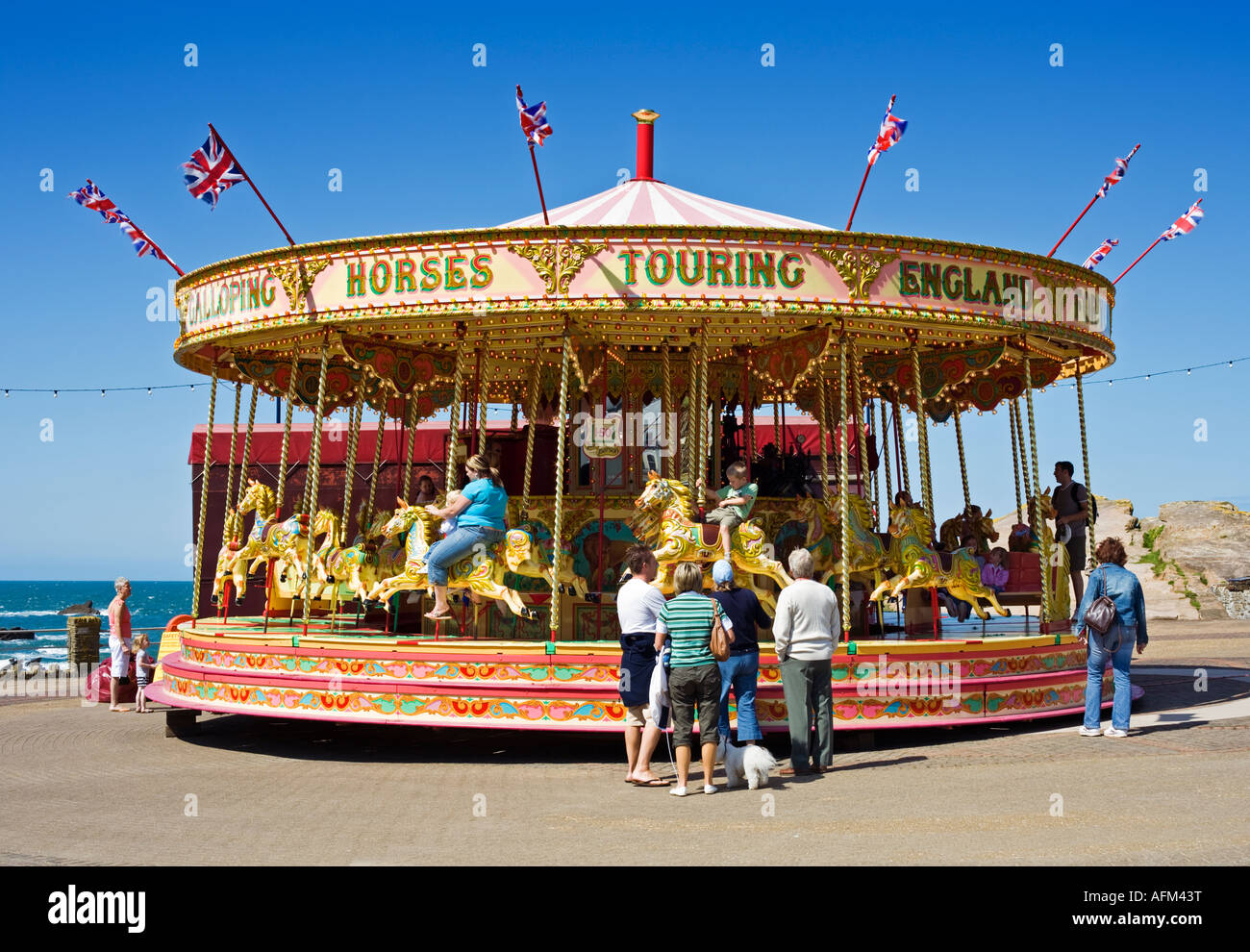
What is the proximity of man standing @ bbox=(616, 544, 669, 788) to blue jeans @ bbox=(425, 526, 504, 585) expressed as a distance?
2606mm

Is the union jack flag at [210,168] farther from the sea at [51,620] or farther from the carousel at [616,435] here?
the sea at [51,620]

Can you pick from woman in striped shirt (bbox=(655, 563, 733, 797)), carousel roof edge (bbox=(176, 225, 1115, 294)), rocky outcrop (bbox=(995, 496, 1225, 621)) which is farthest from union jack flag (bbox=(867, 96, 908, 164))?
rocky outcrop (bbox=(995, 496, 1225, 621))

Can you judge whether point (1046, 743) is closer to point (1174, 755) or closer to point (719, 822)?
point (1174, 755)

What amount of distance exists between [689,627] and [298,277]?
Result: 21.5 ft

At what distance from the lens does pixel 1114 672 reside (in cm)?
1178

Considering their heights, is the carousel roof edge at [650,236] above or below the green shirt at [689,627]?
above

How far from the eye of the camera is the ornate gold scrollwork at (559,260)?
1205 centimetres

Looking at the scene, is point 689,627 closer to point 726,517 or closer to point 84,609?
point 726,517

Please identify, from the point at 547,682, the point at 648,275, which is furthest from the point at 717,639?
the point at 648,275

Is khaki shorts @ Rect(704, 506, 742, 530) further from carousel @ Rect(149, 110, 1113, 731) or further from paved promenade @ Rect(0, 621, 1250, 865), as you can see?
paved promenade @ Rect(0, 621, 1250, 865)

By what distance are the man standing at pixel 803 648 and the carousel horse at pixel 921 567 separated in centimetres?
267

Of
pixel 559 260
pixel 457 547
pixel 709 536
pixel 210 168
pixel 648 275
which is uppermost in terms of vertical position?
pixel 210 168

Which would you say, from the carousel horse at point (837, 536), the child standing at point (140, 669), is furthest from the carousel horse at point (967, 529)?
the child standing at point (140, 669)
